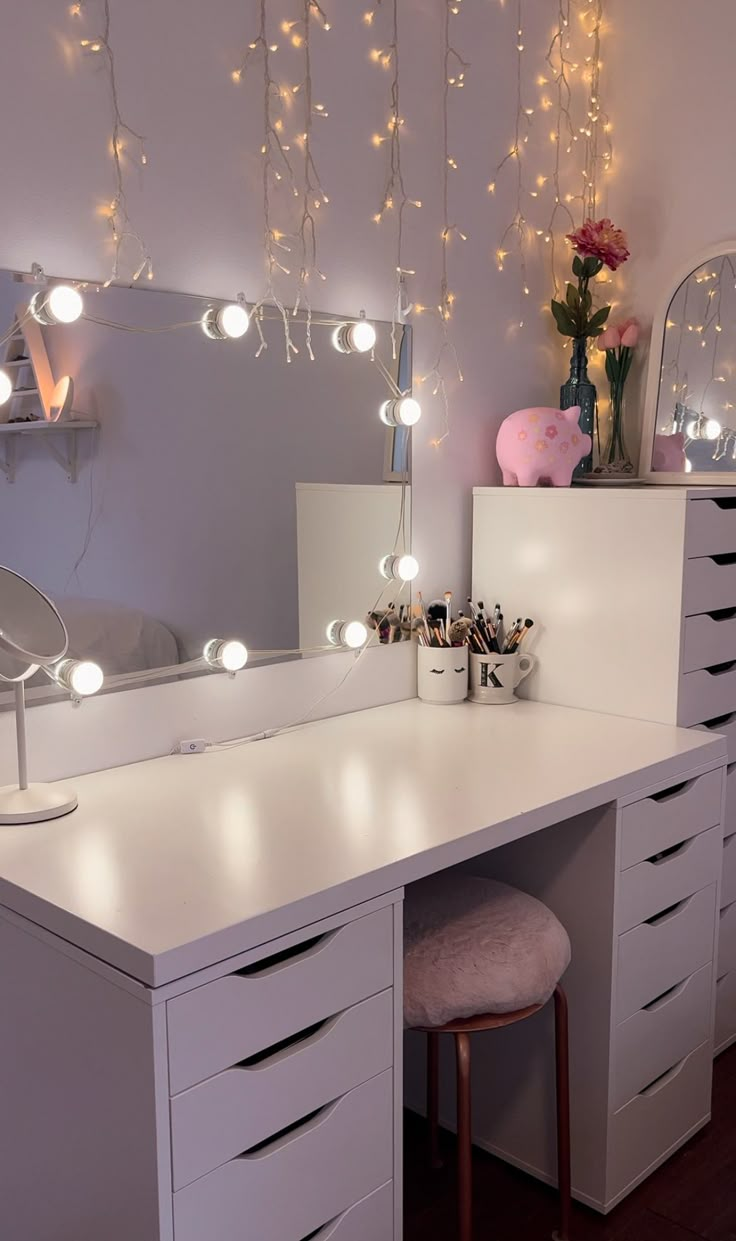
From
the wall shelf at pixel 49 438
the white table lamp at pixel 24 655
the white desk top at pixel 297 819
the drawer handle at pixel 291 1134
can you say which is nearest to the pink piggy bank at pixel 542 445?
the white desk top at pixel 297 819

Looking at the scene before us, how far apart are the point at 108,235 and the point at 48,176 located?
0.11 meters

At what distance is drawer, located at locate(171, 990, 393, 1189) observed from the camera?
1.07 meters

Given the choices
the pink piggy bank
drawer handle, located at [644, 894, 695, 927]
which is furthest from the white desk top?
the pink piggy bank

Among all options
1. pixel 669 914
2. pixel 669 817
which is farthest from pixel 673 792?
pixel 669 914

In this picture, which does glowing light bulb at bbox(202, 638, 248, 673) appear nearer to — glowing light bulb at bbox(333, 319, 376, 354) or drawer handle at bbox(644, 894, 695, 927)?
glowing light bulb at bbox(333, 319, 376, 354)

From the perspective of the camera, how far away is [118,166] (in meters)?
1.57

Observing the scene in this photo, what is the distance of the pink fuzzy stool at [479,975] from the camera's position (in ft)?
4.80

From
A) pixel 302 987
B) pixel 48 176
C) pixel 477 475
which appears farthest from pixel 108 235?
pixel 302 987

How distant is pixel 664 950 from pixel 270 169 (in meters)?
1.45

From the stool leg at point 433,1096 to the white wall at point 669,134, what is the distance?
1433 mm

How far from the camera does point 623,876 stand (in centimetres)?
164

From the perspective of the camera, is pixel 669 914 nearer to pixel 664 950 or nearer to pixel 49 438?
pixel 664 950

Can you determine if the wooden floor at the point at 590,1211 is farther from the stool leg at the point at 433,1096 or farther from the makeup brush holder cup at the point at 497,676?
the makeup brush holder cup at the point at 497,676

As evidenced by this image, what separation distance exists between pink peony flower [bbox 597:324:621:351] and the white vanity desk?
→ 3.22 ft
